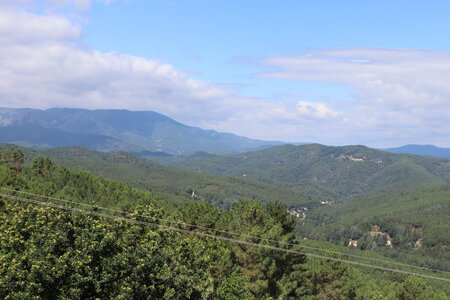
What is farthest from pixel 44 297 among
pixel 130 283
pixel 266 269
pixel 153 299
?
pixel 266 269

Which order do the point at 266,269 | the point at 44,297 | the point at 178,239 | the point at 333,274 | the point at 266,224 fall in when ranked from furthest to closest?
the point at 333,274 < the point at 266,224 < the point at 266,269 < the point at 178,239 < the point at 44,297

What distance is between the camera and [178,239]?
3759 centimetres

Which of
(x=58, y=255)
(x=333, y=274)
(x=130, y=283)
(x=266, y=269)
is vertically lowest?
(x=333, y=274)

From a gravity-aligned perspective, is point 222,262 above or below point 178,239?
below

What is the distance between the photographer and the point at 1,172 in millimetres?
74312

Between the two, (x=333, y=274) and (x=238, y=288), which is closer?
(x=238, y=288)

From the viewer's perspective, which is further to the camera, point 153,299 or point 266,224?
point 266,224

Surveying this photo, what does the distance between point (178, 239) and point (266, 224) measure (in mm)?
15236

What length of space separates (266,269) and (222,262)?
23.4 ft

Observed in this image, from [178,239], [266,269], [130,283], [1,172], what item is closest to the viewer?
[130,283]

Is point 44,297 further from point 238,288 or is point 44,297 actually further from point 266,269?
point 266,269

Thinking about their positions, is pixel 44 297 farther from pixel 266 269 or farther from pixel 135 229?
pixel 266 269

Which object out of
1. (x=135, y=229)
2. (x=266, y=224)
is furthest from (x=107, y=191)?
(x=135, y=229)

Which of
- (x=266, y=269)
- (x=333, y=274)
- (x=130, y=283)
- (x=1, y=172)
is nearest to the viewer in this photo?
(x=130, y=283)
